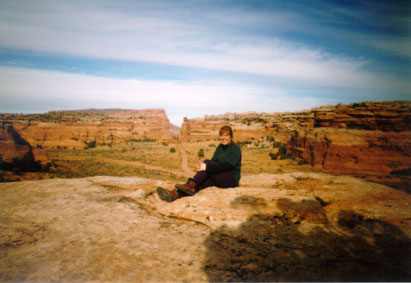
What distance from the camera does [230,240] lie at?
2.95 metres

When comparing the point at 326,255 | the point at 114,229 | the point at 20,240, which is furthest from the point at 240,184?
the point at 20,240

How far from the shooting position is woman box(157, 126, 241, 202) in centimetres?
440

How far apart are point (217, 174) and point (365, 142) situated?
19.5m

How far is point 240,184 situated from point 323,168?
18.1m

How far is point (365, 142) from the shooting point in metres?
18.4

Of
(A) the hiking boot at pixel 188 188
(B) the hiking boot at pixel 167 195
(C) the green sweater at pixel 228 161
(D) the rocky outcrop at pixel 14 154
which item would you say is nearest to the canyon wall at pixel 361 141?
(C) the green sweater at pixel 228 161

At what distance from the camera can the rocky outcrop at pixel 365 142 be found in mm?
17516

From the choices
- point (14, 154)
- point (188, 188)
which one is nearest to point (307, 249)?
point (188, 188)

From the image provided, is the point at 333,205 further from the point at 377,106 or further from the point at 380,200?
the point at 377,106

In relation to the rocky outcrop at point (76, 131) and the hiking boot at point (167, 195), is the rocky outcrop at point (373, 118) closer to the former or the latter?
the hiking boot at point (167, 195)

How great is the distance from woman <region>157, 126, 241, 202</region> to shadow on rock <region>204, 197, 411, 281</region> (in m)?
1.27

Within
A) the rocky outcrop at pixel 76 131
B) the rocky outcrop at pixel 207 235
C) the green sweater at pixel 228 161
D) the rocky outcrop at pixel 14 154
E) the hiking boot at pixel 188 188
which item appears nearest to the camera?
A: the rocky outcrop at pixel 207 235

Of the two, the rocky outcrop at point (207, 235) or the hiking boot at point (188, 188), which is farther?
the hiking boot at point (188, 188)

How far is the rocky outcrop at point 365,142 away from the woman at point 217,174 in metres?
18.2
